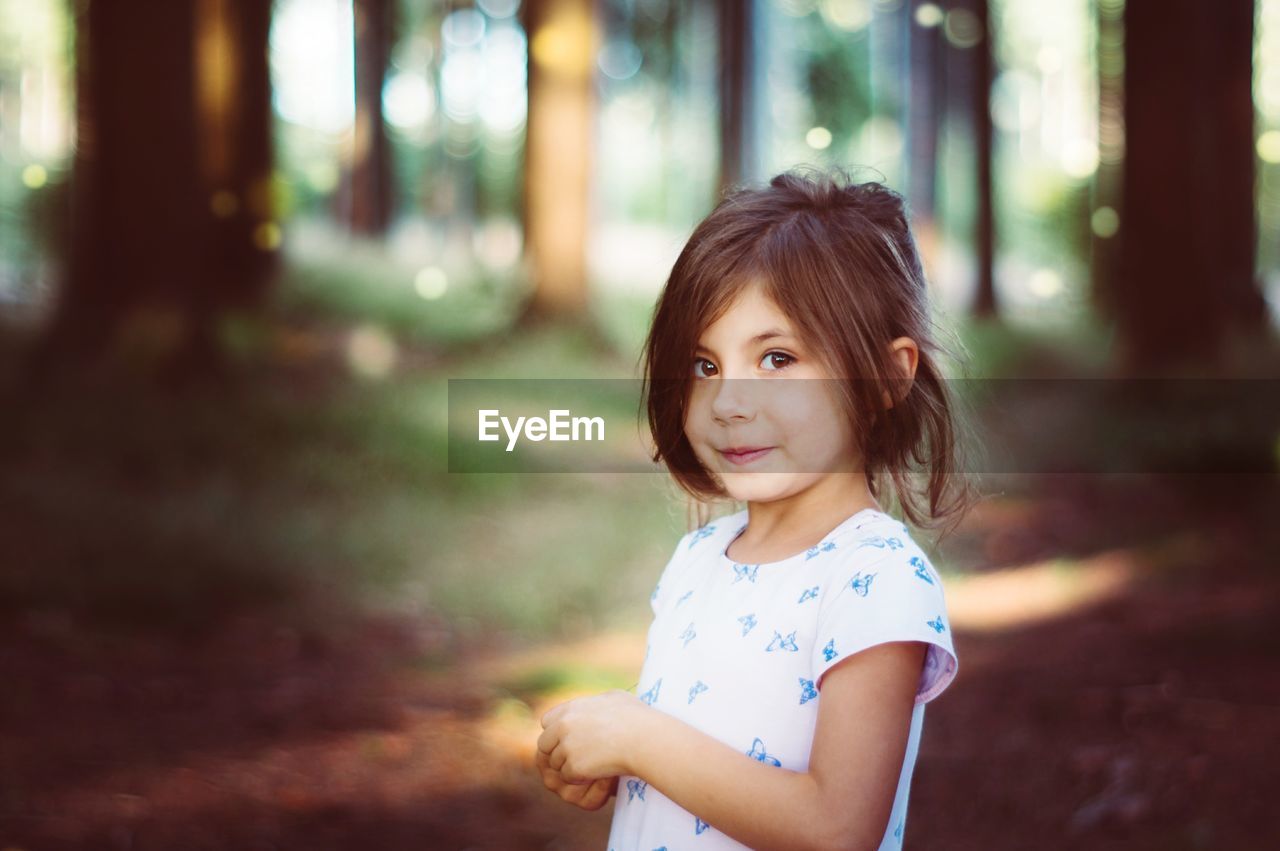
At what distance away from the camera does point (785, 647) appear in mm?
1449

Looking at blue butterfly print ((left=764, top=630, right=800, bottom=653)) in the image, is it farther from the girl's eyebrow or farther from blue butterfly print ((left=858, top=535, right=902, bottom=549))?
the girl's eyebrow

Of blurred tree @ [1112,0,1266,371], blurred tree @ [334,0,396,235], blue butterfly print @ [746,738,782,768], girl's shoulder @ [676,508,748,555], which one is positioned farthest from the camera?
blurred tree @ [334,0,396,235]

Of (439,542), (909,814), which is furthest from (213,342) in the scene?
(909,814)

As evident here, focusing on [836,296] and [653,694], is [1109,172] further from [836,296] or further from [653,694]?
[653,694]

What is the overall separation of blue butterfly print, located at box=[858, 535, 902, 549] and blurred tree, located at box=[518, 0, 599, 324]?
8338 millimetres

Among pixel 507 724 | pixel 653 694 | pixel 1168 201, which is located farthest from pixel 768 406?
pixel 1168 201

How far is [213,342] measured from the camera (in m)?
7.91

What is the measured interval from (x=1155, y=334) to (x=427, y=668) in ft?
17.1

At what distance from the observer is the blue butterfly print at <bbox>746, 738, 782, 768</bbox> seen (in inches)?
56.3

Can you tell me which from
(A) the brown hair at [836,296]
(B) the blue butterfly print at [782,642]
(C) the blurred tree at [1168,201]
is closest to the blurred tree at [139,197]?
(C) the blurred tree at [1168,201]

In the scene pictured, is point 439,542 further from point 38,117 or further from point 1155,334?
point 38,117

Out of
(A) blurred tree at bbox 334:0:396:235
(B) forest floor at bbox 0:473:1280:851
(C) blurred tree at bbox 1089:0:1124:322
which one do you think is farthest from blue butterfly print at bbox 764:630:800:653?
(A) blurred tree at bbox 334:0:396:235

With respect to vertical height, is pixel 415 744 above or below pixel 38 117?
below

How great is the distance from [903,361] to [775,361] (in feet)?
0.59
